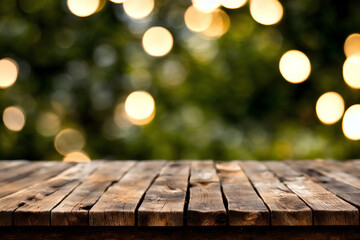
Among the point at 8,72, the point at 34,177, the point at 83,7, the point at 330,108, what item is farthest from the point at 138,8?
the point at 34,177

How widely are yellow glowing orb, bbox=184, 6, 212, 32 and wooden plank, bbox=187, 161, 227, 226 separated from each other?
2389mm

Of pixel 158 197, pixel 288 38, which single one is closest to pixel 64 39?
pixel 288 38

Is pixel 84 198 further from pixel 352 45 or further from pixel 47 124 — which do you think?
pixel 352 45

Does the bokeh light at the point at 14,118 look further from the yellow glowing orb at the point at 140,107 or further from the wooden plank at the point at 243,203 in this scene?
the wooden plank at the point at 243,203

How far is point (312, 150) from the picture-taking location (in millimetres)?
3588

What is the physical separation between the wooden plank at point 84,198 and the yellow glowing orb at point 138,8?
2333mm

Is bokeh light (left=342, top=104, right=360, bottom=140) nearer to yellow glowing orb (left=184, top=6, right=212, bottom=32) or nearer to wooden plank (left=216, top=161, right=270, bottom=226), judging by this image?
yellow glowing orb (left=184, top=6, right=212, bottom=32)

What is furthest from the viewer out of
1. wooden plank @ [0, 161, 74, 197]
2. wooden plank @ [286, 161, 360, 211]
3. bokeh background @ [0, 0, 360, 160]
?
bokeh background @ [0, 0, 360, 160]

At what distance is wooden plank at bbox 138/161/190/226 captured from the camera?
40.3 inches

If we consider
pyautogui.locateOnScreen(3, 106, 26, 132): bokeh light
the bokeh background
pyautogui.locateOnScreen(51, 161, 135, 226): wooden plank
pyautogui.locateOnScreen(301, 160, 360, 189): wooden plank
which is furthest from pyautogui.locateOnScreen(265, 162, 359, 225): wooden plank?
pyautogui.locateOnScreen(3, 106, 26, 132): bokeh light

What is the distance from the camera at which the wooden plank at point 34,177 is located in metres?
1.35

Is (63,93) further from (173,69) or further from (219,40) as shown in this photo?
(219,40)

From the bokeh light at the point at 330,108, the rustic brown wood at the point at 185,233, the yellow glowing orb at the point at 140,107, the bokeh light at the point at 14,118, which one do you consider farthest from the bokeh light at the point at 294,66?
the rustic brown wood at the point at 185,233

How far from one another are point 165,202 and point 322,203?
0.38 meters
